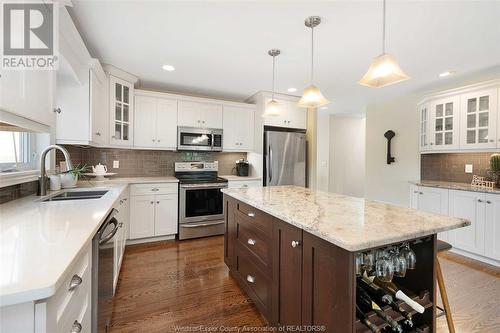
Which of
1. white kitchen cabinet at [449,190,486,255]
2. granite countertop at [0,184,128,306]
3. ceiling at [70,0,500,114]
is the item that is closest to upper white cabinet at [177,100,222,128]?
ceiling at [70,0,500,114]

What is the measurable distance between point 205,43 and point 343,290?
2.39 meters

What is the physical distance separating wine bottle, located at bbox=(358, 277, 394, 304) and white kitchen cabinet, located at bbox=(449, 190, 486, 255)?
2422 millimetres

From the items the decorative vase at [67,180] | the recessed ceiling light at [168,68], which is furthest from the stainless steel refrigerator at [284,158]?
the decorative vase at [67,180]

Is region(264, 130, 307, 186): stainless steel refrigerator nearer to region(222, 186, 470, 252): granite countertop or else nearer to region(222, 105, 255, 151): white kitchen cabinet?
region(222, 105, 255, 151): white kitchen cabinet

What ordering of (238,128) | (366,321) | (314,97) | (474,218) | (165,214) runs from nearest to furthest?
(366,321), (314,97), (474,218), (165,214), (238,128)

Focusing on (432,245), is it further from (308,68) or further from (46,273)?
(308,68)

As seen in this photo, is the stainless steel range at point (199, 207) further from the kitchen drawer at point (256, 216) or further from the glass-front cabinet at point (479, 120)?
the glass-front cabinet at point (479, 120)

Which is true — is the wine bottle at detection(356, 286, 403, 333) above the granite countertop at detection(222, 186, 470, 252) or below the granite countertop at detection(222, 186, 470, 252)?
below

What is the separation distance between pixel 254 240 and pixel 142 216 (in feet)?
6.65

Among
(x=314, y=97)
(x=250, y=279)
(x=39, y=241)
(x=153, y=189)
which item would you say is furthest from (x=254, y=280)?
(x=153, y=189)

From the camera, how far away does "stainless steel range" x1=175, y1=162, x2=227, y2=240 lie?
3307 mm

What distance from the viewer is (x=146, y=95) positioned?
11.0 ft

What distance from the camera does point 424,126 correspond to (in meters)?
3.60

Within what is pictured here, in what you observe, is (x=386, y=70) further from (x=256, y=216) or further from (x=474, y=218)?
(x=474, y=218)
